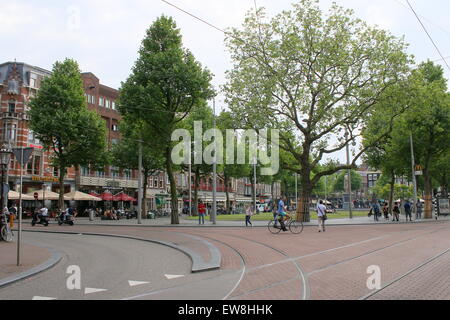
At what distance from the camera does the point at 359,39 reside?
2672cm

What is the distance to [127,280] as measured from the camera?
8.32 metres

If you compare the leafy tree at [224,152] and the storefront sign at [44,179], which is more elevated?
the leafy tree at [224,152]

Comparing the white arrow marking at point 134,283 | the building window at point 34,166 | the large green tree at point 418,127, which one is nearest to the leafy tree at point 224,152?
the large green tree at point 418,127

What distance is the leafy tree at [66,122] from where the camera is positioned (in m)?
36.0

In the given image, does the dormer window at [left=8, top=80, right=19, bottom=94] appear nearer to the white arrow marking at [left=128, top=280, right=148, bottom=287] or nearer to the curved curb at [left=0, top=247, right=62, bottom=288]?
the curved curb at [left=0, top=247, right=62, bottom=288]

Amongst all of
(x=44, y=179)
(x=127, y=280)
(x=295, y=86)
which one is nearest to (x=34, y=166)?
(x=44, y=179)

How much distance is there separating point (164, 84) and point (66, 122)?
1242cm

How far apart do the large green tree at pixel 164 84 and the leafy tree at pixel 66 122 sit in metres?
9.06

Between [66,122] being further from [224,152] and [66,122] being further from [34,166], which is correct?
[224,152]

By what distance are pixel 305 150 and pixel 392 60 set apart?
8.55m

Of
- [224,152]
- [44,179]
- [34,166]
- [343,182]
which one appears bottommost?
[44,179]

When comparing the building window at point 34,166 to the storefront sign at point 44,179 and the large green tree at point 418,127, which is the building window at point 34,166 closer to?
the storefront sign at point 44,179

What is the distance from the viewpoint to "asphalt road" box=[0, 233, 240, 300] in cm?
696

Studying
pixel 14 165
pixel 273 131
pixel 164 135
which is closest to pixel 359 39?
pixel 273 131
